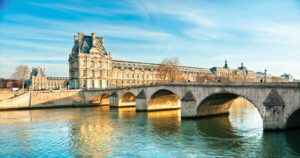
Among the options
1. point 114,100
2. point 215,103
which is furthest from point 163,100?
point 215,103

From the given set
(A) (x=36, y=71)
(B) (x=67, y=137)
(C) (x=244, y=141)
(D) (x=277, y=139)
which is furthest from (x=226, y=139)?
(A) (x=36, y=71)

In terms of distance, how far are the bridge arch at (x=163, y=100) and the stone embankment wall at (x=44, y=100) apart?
2748cm

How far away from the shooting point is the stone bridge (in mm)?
27234

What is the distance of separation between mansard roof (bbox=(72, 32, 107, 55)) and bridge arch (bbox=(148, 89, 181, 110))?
39284 mm

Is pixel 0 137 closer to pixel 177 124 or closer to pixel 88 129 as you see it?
pixel 88 129

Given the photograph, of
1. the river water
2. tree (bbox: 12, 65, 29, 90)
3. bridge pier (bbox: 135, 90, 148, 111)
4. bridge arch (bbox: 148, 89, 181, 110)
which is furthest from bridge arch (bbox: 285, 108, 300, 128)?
tree (bbox: 12, 65, 29, 90)

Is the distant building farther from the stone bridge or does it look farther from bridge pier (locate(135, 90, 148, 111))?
bridge pier (locate(135, 90, 148, 111))

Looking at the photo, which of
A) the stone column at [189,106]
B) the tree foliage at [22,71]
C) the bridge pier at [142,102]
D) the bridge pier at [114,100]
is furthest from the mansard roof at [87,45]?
the stone column at [189,106]

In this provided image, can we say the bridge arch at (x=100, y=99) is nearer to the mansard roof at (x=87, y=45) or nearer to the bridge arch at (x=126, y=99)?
the bridge arch at (x=126, y=99)

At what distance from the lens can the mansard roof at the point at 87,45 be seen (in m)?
85.3

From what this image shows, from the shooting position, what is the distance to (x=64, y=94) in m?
71.2

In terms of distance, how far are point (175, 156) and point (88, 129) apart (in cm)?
1605

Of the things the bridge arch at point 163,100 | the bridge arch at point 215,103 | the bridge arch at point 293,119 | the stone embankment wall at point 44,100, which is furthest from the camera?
the stone embankment wall at point 44,100

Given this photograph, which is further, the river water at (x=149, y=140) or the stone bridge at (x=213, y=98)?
the stone bridge at (x=213, y=98)
